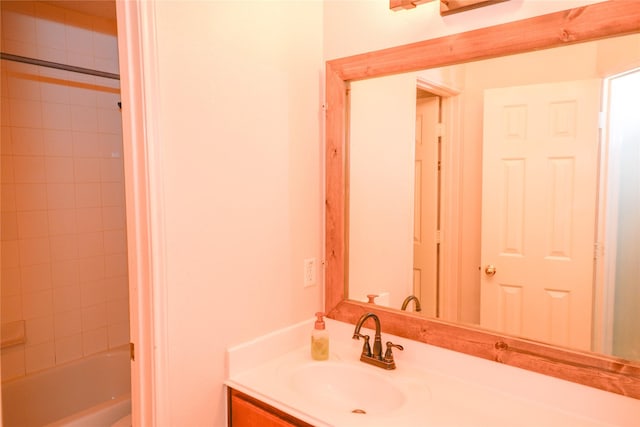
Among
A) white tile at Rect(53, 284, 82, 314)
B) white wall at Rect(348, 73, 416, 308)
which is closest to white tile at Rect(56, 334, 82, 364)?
white tile at Rect(53, 284, 82, 314)

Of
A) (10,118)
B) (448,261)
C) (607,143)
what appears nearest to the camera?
(607,143)

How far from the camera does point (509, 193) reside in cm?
137

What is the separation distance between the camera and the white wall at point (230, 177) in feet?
4.06

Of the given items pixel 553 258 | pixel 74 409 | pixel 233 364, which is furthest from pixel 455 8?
pixel 74 409

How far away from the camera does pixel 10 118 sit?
7.11 ft

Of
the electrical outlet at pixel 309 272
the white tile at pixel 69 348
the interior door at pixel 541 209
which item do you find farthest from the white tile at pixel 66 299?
the interior door at pixel 541 209

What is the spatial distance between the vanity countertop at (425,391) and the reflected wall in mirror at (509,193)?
134 millimetres

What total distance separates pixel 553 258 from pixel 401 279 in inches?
20.7

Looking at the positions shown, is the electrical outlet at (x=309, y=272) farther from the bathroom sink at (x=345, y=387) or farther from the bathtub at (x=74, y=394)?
the bathtub at (x=74, y=394)

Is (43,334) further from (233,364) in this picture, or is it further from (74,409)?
(233,364)

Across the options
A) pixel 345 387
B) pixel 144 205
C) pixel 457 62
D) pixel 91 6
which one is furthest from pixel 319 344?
pixel 91 6

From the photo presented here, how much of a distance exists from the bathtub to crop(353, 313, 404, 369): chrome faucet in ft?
4.32

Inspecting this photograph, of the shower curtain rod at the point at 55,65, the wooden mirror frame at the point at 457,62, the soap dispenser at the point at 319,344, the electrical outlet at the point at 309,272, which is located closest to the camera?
the wooden mirror frame at the point at 457,62

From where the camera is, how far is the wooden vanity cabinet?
1.25 metres
